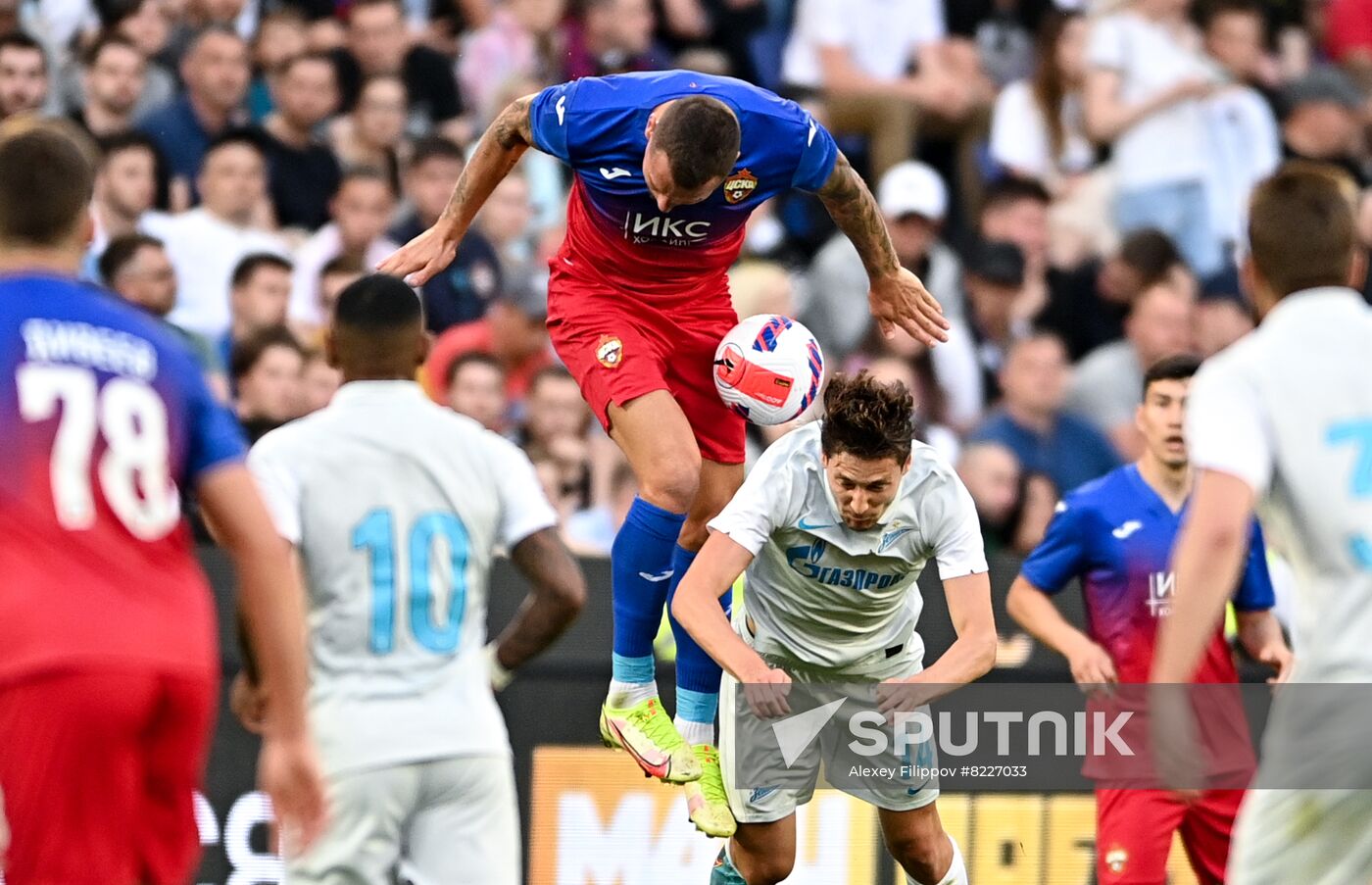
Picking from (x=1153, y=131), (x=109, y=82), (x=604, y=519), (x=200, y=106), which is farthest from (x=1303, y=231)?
(x=1153, y=131)

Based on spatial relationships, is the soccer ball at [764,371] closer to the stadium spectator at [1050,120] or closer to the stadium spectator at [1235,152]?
the stadium spectator at [1050,120]

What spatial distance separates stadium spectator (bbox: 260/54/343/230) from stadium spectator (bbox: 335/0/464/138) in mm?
620

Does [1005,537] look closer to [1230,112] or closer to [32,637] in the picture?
[1230,112]

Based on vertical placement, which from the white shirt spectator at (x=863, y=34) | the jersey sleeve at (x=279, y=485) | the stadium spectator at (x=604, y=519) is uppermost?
the jersey sleeve at (x=279, y=485)

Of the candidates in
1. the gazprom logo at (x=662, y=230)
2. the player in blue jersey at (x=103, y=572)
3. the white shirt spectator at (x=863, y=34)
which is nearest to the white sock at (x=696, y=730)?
the gazprom logo at (x=662, y=230)

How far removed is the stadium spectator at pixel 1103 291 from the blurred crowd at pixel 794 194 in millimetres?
19

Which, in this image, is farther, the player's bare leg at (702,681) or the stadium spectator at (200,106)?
the stadium spectator at (200,106)

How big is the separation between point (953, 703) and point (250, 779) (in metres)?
2.98

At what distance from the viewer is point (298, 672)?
511 centimetres

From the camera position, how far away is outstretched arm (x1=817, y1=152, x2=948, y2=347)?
26.4 feet

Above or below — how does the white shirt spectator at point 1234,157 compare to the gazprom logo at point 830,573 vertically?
below

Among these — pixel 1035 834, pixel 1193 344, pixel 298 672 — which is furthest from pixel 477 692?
pixel 1193 344

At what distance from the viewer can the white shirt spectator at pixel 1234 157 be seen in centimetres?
1424

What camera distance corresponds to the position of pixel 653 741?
7.94 m
